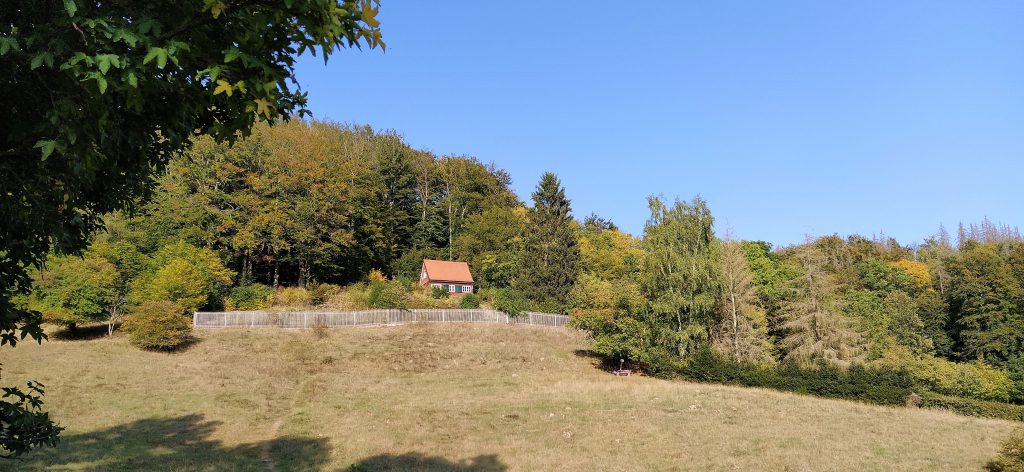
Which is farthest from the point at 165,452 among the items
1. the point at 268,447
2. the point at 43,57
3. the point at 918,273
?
the point at 918,273

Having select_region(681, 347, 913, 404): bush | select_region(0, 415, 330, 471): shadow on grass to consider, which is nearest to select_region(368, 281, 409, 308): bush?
select_region(681, 347, 913, 404): bush

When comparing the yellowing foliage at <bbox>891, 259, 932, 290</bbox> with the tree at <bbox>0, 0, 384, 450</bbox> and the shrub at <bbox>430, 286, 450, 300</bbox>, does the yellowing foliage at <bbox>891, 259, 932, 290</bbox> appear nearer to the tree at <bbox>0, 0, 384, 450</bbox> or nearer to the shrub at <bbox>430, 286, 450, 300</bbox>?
the shrub at <bbox>430, 286, 450, 300</bbox>

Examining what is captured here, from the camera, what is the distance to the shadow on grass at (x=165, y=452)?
15961mm

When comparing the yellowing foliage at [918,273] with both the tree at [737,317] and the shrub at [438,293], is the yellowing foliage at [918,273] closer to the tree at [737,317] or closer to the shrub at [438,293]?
the tree at [737,317]

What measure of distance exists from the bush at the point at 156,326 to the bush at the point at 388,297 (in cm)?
1749

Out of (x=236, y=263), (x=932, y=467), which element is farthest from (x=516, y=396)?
(x=236, y=263)

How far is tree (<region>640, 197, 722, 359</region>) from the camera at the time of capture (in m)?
39.3

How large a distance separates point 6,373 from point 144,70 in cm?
3316

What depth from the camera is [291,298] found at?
2082 inches

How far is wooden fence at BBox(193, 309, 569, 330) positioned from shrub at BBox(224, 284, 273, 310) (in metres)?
4.01

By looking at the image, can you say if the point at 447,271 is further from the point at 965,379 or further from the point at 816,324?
Answer: the point at 965,379

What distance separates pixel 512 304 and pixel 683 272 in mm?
19268

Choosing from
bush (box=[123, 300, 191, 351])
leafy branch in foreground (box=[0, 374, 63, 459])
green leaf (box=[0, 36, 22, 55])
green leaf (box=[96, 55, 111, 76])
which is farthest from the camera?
bush (box=[123, 300, 191, 351])

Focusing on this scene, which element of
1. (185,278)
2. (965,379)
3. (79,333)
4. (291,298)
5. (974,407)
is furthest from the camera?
(291,298)
